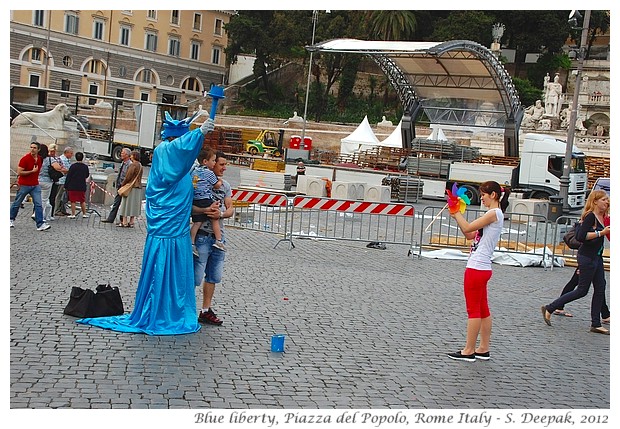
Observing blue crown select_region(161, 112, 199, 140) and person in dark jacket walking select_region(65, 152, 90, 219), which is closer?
blue crown select_region(161, 112, 199, 140)

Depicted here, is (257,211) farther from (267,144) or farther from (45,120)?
(267,144)

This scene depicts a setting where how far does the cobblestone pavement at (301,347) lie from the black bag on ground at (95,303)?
0.13m

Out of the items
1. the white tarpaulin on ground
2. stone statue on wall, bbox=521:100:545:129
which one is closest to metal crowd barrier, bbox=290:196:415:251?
the white tarpaulin on ground

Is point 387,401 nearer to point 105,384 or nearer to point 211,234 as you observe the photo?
point 105,384

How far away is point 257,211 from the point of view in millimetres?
19156

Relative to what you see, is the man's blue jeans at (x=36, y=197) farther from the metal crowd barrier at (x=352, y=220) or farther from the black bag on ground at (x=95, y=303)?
the black bag on ground at (x=95, y=303)

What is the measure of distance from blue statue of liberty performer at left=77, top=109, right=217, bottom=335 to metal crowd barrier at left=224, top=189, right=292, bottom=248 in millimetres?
8115

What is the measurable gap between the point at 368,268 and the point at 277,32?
194ft

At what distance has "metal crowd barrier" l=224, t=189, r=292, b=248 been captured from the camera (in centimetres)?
1609

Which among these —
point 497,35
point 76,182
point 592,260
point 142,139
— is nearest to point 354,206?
point 76,182

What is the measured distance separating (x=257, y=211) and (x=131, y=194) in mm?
3858

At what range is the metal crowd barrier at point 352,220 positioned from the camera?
1537 cm

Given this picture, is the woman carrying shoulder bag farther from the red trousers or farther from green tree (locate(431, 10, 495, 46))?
green tree (locate(431, 10, 495, 46))
